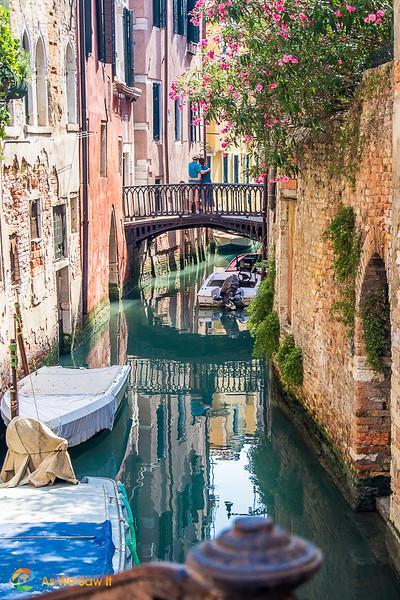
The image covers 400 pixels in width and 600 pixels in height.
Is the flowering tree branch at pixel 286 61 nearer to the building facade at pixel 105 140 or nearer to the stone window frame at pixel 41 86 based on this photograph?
the stone window frame at pixel 41 86

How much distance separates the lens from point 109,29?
A: 22344 millimetres

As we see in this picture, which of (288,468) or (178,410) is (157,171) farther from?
(288,468)

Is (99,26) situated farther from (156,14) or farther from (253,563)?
Result: (253,563)

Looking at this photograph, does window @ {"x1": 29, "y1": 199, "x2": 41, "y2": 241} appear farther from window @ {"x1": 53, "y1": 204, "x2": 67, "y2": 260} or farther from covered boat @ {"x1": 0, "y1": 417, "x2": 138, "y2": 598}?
covered boat @ {"x1": 0, "y1": 417, "x2": 138, "y2": 598}

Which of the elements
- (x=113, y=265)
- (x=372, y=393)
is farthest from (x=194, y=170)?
(x=372, y=393)

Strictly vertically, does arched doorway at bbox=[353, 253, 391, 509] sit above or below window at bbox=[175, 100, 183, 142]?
below

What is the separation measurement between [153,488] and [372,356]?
311 centimetres

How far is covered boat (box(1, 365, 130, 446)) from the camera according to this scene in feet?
39.5

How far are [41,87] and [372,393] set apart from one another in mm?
9478

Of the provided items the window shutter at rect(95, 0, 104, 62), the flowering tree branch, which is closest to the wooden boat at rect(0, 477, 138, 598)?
the flowering tree branch

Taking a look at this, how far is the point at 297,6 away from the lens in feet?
31.5

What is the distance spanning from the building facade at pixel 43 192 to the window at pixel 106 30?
2.56m

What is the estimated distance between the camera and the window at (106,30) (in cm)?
2166

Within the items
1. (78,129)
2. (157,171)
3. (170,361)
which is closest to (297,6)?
(170,361)
